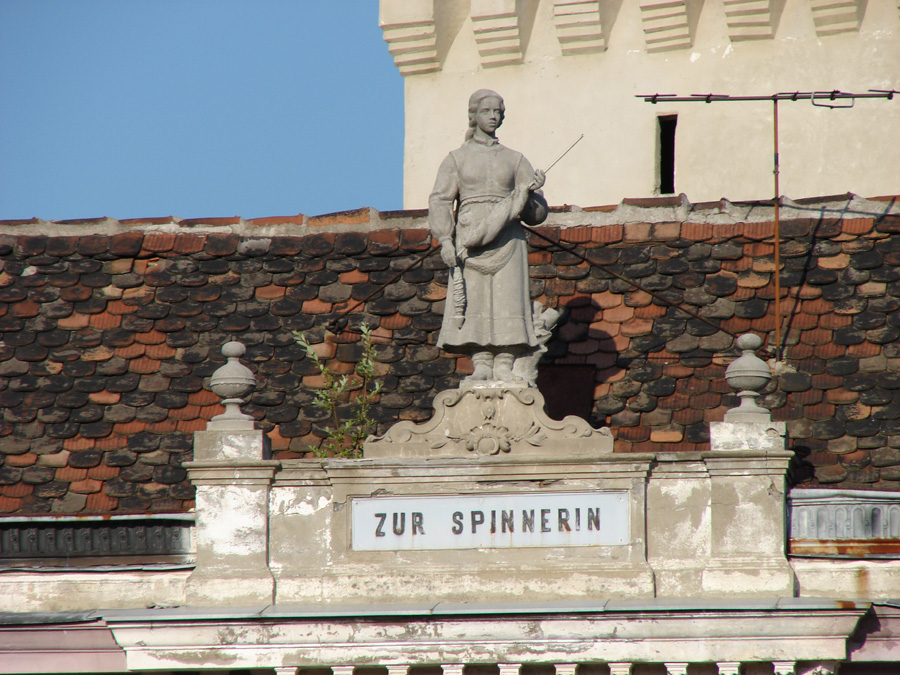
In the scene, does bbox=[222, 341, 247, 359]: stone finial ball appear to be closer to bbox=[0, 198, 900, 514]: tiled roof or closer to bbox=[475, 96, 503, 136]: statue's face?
bbox=[0, 198, 900, 514]: tiled roof

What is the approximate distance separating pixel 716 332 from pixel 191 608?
5.75m

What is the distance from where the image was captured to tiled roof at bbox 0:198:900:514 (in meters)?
15.8

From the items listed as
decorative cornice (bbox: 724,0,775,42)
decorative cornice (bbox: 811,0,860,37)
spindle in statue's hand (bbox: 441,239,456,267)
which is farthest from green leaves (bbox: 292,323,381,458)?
decorative cornice (bbox: 811,0,860,37)

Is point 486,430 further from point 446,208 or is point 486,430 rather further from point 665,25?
point 665,25

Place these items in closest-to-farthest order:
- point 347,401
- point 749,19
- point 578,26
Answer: point 347,401 → point 749,19 → point 578,26

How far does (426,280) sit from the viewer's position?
17547 millimetres

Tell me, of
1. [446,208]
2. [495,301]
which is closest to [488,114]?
[446,208]

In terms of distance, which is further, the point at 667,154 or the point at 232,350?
the point at 667,154

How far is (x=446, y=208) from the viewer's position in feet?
46.0

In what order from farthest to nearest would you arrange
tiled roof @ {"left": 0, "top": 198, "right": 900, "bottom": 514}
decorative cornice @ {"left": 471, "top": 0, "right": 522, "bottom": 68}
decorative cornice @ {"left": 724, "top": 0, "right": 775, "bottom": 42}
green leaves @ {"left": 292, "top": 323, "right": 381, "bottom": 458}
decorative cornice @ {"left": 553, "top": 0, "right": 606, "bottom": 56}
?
decorative cornice @ {"left": 471, "top": 0, "right": 522, "bottom": 68}, decorative cornice @ {"left": 553, "top": 0, "right": 606, "bottom": 56}, decorative cornice @ {"left": 724, "top": 0, "right": 775, "bottom": 42}, tiled roof @ {"left": 0, "top": 198, "right": 900, "bottom": 514}, green leaves @ {"left": 292, "top": 323, "right": 381, "bottom": 458}

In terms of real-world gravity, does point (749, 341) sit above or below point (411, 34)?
below

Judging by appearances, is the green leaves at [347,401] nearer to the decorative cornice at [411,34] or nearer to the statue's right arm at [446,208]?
the statue's right arm at [446,208]

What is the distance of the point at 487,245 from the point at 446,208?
0.45 meters

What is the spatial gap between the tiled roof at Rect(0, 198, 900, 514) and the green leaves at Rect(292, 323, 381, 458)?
184mm
